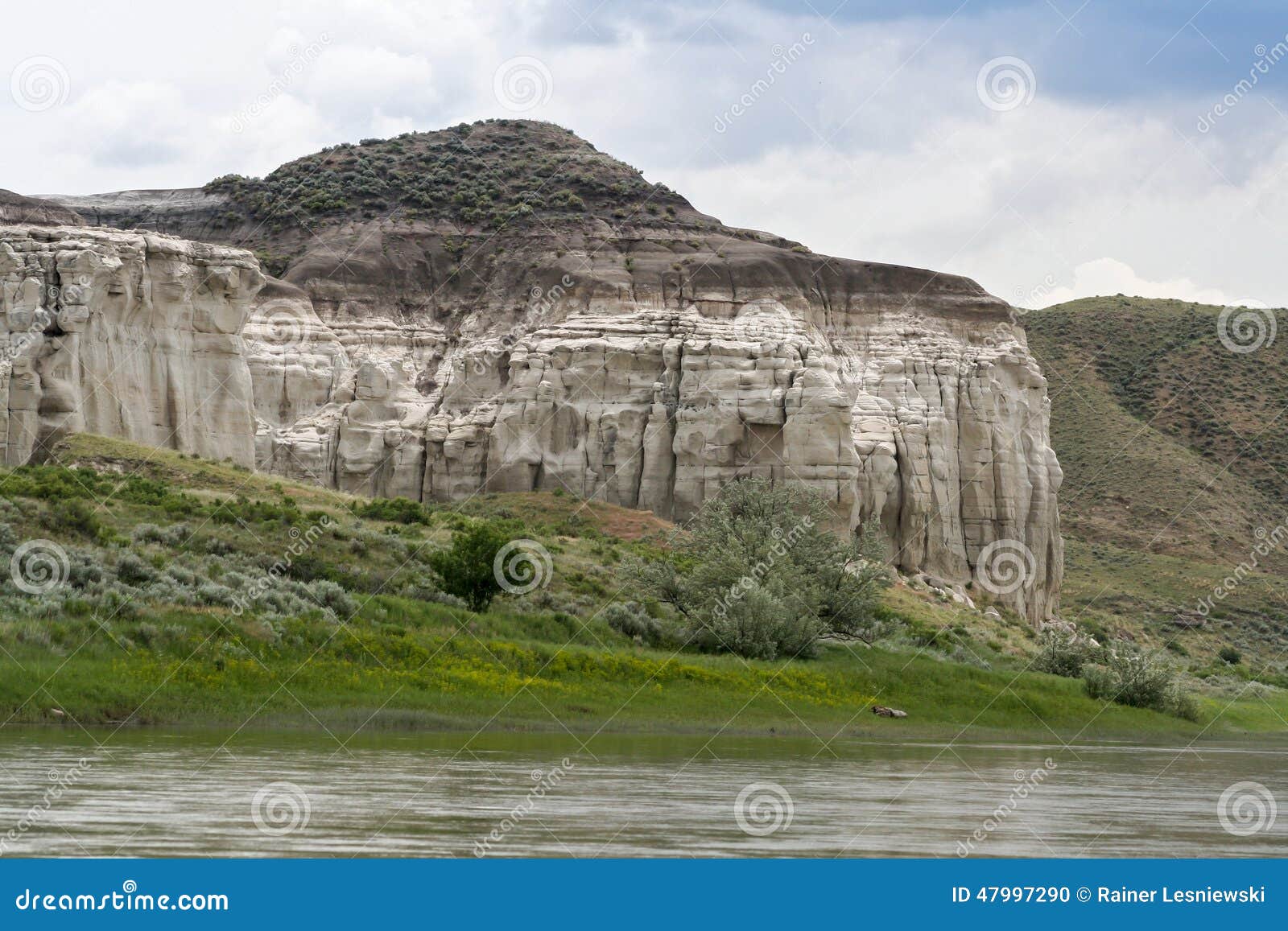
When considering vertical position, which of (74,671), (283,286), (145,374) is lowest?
(74,671)

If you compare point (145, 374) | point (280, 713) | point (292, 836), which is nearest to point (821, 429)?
point (145, 374)

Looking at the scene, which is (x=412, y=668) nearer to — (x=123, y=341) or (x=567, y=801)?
(x=567, y=801)

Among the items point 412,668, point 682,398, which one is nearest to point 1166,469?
point 682,398

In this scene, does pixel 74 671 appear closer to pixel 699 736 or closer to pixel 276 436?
pixel 699 736

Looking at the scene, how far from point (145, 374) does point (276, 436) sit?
18749 millimetres

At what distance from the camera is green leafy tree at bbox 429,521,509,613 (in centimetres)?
4206

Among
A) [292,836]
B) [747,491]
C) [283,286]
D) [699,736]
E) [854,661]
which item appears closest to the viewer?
[292,836]

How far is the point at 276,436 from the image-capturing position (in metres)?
80.5

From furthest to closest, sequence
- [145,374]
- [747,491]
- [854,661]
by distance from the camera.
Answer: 1. [145,374]
2. [747,491]
3. [854,661]

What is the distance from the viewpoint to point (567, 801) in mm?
19703

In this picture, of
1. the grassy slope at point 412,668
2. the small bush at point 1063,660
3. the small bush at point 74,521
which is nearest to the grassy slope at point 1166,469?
the small bush at point 1063,660

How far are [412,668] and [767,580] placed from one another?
13.2 m

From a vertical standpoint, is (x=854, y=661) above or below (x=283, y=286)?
below

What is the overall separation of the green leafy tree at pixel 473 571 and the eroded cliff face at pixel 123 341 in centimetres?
2094
